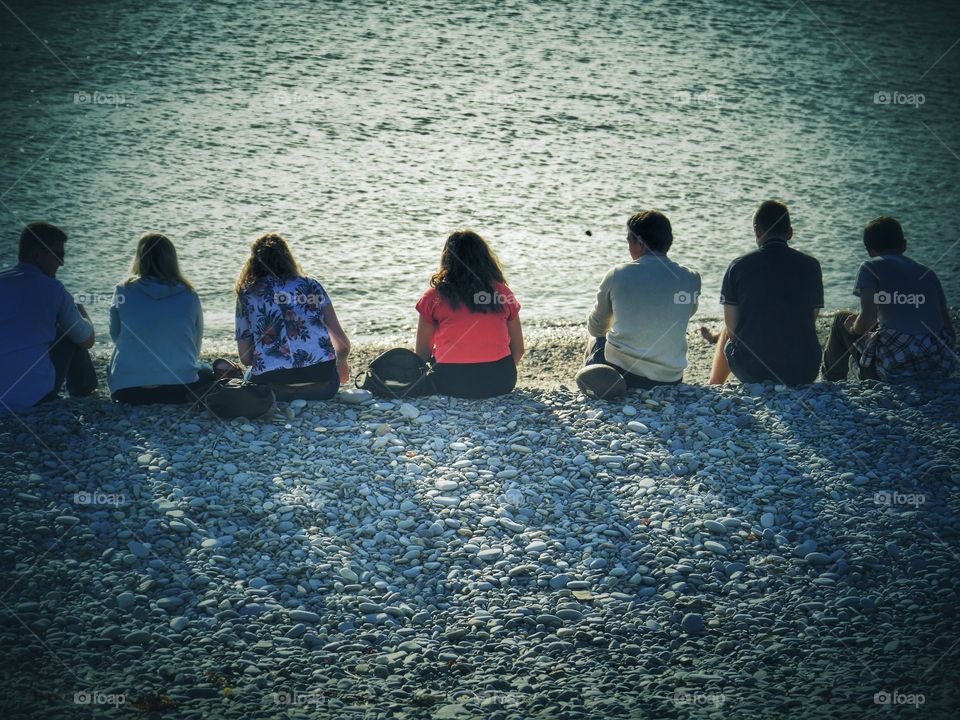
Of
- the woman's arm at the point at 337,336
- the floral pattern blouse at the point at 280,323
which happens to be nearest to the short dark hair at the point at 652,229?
the woman's arm at the point at 337,336

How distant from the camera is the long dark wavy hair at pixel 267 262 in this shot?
523 cm

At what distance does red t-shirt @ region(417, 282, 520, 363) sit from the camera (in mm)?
5363

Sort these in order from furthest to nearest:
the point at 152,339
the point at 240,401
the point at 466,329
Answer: the point at 466,329 < the point at 152,339 < the point at 240,401

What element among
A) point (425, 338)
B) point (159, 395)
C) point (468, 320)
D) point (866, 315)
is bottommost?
point (159, 395)

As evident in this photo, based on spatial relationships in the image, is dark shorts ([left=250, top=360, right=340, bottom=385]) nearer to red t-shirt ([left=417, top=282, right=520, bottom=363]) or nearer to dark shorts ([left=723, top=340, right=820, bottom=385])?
red t-shirt ([left=417, top=282, right=520, bottom=363])

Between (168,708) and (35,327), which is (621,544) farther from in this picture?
(35,327)

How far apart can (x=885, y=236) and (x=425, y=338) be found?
301 centimetres

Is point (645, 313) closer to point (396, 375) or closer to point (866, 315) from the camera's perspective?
point (866, 315)

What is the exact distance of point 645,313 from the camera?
5402mm

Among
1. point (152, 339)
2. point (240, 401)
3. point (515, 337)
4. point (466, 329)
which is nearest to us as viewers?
point (240, 401)

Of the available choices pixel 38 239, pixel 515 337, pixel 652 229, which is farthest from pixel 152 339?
pixel 652 229

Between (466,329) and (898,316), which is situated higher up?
(898,316)

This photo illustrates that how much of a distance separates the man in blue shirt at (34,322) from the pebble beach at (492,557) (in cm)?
23

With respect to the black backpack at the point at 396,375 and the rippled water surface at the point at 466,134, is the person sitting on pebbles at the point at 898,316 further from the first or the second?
the rippled water surface at the point at 466,134
